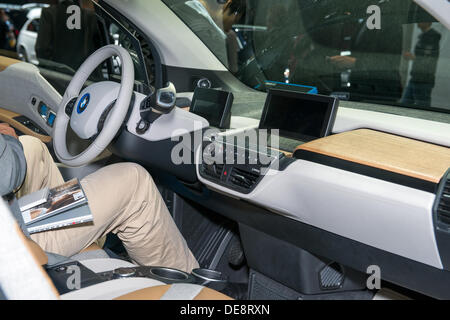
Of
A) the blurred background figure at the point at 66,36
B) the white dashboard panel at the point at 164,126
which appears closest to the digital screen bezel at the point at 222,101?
the white dashboard panel at the point at 164,126

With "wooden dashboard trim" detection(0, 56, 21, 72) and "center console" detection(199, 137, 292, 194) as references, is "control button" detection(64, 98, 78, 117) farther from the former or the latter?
"wooden dashboard trim" detection(0, 56, 21, 72)

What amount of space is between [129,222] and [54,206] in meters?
0.38

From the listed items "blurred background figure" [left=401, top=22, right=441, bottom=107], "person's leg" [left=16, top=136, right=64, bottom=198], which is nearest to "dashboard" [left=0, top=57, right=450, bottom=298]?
"person's leg" [left=16, top=136, right=64, bottom=198]

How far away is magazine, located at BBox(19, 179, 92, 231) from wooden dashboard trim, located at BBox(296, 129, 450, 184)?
74 centimetres

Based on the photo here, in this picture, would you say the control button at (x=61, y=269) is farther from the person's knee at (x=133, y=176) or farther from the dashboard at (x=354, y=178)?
the dashboard at (x=354, y=178)

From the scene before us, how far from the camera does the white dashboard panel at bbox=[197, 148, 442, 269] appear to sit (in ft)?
4.00

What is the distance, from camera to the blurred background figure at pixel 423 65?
2.23 m

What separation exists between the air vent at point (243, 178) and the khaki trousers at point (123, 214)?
0.33 meters

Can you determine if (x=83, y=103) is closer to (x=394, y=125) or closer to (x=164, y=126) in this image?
(x=164, y=126)

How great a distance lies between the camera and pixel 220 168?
1653mm
